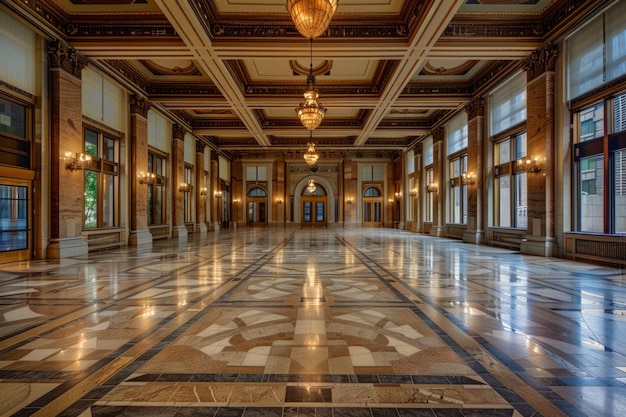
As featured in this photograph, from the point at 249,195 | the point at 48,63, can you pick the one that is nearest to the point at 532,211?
the point at 48,63

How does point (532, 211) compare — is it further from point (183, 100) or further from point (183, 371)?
point (183, 100)

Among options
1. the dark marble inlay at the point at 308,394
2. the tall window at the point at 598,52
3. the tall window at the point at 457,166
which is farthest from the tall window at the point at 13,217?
the tall window at the point at 457,166

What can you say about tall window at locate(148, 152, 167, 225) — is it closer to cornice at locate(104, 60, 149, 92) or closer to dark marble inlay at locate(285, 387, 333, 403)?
cornice at locate(104, 60, 149, 92)

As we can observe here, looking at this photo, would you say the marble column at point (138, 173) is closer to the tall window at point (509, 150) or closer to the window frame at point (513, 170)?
the tall window at point (509, 150)

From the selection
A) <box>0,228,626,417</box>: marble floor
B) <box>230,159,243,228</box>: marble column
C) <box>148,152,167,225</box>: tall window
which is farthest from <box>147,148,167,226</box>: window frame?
<box>230,159,243,228</box>: marble column

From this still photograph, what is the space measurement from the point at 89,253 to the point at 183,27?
6.04 meters

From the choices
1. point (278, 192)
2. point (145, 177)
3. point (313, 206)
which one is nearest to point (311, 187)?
point (313, 206)

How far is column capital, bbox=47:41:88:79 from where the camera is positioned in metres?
7.25

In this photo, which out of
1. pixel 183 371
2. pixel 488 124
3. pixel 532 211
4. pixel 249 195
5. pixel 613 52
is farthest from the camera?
pixel 249 195

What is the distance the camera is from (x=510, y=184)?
31.7ft

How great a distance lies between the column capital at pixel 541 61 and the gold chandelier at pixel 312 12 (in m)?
6.35

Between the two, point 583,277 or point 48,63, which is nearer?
point 583,277

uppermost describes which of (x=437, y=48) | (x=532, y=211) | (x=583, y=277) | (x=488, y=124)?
(x=437, y=48)

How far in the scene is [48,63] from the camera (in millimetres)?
7316
